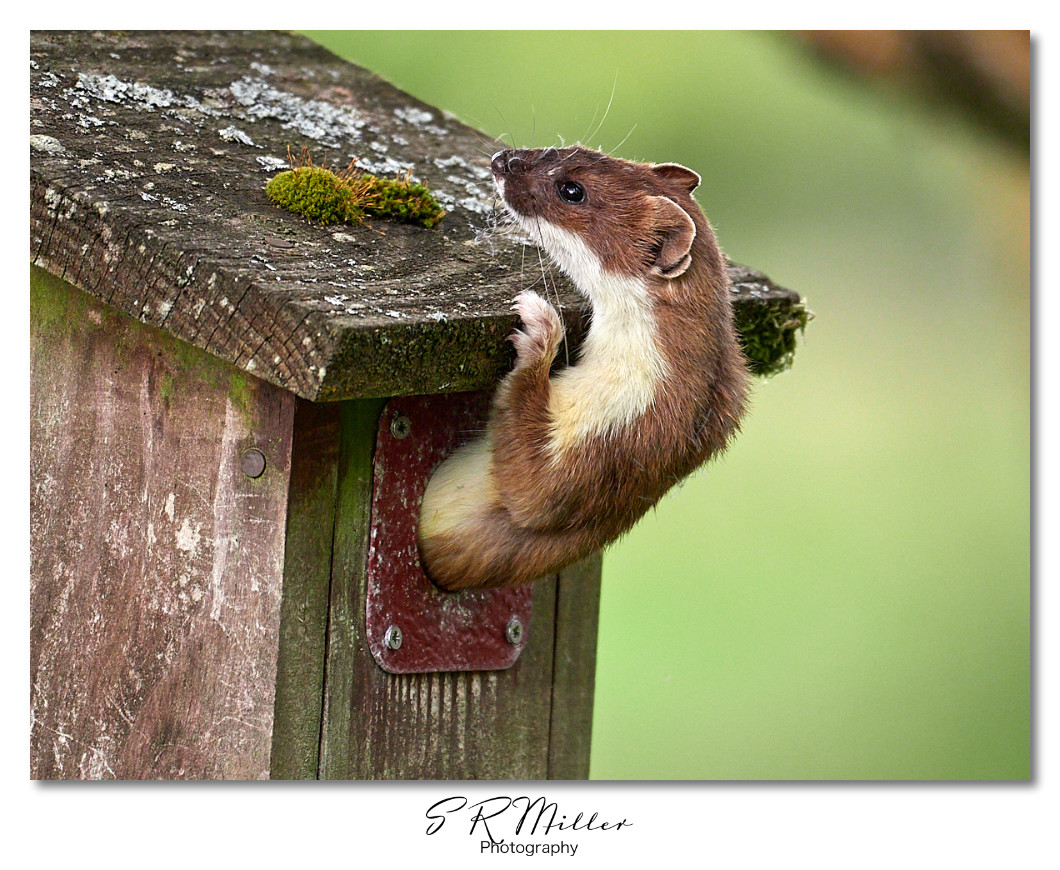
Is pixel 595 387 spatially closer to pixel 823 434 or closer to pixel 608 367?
pixel 608 367

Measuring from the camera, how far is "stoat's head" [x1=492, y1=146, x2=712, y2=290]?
7.51 feet

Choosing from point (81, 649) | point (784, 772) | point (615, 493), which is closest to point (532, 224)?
point (615, 493)

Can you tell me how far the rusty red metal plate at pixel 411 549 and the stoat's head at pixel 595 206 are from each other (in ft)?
1.16

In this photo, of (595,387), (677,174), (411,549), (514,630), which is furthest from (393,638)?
(677,174)

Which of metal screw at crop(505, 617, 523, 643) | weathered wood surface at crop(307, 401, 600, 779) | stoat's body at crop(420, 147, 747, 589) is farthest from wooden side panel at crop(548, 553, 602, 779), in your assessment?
stoat's body at crop(420, 147, 747, 589)

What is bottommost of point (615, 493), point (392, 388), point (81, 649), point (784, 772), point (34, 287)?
point (784, 772)

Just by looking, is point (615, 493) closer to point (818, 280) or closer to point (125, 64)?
point (125, 64)

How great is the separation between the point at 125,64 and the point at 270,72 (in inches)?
14.1

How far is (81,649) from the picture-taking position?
2.52m

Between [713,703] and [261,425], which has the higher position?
[261,425]

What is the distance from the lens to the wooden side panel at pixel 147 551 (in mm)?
2258

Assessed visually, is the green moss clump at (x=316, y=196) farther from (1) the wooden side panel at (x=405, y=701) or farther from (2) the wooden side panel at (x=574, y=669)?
(2) the wooden side panel at (x=574, y=669)
